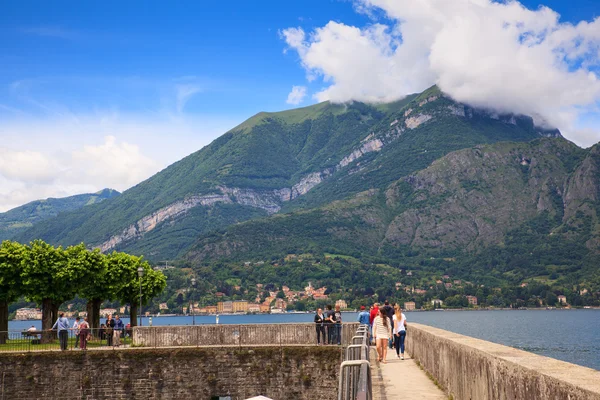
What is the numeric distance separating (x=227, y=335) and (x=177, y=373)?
3.58 metres

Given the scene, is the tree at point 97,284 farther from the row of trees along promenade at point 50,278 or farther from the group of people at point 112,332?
the group of people at point 112,332

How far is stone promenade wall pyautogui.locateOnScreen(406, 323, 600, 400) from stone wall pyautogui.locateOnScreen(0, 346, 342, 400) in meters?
22.5

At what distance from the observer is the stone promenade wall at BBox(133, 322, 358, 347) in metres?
38.7

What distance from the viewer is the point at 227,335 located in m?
39.2

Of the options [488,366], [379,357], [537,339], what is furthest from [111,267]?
[537,339]

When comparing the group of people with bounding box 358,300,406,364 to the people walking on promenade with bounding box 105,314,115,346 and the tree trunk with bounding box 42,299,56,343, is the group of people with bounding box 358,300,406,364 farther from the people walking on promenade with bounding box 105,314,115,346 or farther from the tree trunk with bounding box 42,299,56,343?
the tree trunk with bounding box 42,299,56,343

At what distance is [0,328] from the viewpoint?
45.6 meters

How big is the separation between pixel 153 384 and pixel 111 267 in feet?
72.2

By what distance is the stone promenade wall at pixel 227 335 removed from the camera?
3866 cm

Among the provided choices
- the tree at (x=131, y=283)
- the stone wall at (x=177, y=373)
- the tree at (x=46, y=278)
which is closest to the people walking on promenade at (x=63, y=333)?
the stone wall at (x=177, y=373)

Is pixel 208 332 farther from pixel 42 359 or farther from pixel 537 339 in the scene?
pixel 537 339

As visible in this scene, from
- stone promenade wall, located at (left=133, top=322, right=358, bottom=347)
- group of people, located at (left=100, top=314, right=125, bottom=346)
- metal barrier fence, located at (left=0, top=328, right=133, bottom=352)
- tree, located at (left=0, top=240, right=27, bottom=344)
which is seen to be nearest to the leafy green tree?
tree, located at (left=0, top=240, right=27, bottom=344)

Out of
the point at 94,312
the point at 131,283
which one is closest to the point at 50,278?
the point at 94,312

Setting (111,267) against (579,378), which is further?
(111,267)
